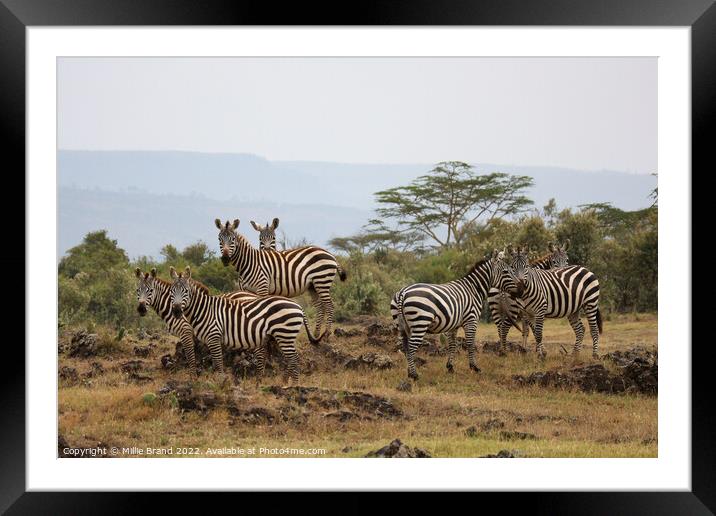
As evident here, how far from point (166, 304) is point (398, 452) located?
368 cm

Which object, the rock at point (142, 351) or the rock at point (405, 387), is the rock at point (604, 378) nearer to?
the rock at point (405, 387)

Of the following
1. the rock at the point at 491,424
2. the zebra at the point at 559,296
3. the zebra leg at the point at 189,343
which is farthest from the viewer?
Answer: the zebra at the point at 559,296

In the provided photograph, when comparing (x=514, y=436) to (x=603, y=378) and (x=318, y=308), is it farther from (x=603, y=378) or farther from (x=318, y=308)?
(x=318, y=308)

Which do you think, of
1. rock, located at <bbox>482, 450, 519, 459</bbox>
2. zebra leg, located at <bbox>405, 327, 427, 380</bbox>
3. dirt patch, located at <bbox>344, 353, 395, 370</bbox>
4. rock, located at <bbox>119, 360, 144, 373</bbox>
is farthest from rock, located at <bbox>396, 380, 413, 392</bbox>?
rock, located at <bbox>119, 360, 144, 373</bbox>

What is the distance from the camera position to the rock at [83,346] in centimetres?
1246

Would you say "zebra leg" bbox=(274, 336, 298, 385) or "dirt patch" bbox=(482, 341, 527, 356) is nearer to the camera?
"zebra leg" bbox=(274, 336, 298, 385)

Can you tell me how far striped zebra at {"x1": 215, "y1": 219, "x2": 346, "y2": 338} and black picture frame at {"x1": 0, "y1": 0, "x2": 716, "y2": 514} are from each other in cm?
430

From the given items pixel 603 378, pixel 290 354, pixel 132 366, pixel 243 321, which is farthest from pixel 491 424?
pixel 132 366

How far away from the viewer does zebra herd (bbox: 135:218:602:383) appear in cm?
1034

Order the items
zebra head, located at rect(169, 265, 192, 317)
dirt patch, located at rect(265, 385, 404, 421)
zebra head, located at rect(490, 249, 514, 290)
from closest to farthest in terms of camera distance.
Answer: dirt patch, located at rect(265, 385, 404, 421), zebra head, located at rect(169, 265, 192, 317), zebra head, located at rect(490, 249, 514, 290)

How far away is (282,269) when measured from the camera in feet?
40.6

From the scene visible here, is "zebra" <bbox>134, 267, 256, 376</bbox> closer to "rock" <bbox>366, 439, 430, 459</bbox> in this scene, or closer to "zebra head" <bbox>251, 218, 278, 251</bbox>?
"zebra head" <bbox>251, 218, 278, 251</bbox>

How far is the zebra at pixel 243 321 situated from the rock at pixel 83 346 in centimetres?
279
